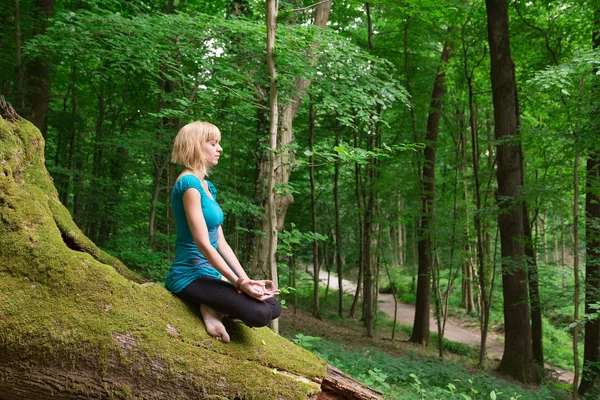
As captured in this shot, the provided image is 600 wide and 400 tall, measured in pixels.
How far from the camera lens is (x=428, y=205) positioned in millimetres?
12984

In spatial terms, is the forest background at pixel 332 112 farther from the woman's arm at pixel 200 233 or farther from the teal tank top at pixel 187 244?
the woman's arm at pixel 200 233

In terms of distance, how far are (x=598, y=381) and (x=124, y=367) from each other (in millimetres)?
11181

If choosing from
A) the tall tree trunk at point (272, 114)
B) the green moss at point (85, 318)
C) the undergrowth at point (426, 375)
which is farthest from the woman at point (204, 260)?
the undergrowth at point (426, 375)

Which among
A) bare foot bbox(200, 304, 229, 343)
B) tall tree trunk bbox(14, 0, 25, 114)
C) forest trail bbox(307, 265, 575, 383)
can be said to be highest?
tall tree trunk bbox(14, 0, 25, 114)

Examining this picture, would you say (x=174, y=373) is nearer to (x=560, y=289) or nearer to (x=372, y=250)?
(x=560, y=289)

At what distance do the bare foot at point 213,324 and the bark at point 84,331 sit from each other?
5 centimetres

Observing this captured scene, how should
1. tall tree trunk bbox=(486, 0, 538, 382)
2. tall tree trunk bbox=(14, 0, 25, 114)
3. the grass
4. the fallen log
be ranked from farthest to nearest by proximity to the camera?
tall tree trunk bbox=(486, 0, 538, 382) < tall tree trunk bbox=(14, 0, 25, 114) < the grass < the fallen log

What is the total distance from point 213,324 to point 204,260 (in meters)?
0.42

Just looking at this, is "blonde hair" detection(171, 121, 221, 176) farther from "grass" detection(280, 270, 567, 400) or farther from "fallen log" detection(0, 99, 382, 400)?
"grass" detection(280, 270, 567, 400)

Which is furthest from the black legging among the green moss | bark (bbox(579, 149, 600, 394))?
bark (bbox(579, 149, 600, 394))

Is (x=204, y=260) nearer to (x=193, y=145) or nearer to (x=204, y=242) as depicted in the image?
(x=204, y=242)

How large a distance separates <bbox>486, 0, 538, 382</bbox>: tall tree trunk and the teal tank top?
957 cm

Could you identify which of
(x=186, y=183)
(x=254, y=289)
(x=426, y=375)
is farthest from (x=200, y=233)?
(x=426, y=375)

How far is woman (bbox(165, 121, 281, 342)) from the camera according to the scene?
2.70 metres
